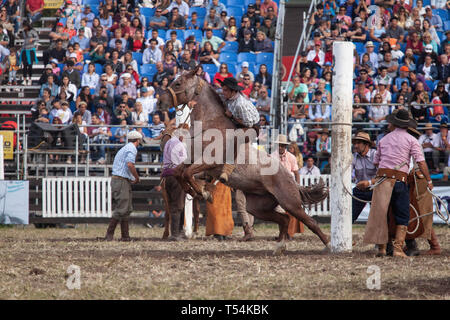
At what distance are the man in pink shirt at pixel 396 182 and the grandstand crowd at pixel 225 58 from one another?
325 inches

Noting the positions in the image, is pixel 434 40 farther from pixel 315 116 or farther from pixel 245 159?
pixel 245 159

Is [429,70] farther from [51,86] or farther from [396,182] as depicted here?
[396,182]

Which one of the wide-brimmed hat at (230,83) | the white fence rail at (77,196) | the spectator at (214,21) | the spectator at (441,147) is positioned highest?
the spectator at (214,21)

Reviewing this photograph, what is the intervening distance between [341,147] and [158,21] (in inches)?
554

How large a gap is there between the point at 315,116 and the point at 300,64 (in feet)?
9.02

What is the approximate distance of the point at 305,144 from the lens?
60.4 feet

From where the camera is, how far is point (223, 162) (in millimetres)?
10867

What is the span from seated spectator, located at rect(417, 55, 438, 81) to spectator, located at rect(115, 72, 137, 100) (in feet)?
26.0

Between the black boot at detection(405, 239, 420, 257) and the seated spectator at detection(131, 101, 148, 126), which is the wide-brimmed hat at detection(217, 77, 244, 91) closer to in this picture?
the black boot at detection(405, 239, 420, 257)

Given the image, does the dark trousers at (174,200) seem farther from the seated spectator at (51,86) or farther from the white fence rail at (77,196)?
the seated spectator at (51,86)

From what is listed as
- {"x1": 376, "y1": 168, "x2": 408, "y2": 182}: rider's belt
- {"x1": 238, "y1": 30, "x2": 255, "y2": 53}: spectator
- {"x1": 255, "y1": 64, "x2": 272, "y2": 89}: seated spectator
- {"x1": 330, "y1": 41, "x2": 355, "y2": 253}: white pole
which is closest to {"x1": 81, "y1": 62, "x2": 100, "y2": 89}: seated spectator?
{"x1": 238, "y1": 30, "x2": 255, "y2": 53}: spectator

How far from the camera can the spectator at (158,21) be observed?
23.6 meters

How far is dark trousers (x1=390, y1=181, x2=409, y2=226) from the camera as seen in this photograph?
10.0 metres

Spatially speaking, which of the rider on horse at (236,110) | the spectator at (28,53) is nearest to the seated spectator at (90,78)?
the spectator at (28,53)
